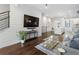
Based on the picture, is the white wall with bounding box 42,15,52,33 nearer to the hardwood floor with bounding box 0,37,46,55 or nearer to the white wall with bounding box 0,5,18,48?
the hardwood floor with bounding box 0,37,46,55

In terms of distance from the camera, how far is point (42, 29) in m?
1.64

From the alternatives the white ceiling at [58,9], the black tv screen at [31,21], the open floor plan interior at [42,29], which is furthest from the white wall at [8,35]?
the white ceiling at [58,9]

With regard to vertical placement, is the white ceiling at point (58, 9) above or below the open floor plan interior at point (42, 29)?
above

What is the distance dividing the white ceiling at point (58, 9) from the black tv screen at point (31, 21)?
0.20 m

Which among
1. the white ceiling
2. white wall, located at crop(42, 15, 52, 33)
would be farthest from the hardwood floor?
the white ceiling

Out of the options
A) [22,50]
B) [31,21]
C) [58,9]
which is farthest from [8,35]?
[58,9]

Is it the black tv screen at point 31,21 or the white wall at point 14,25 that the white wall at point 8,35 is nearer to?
the white wall at point 14,25

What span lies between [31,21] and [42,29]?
28 cm

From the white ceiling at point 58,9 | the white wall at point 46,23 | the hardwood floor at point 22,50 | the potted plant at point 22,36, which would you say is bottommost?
the hardwood floor at point 22,50

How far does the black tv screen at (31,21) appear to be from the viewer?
1603 mm

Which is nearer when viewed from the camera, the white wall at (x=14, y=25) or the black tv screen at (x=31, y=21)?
the white wall at (x=14, y=25)

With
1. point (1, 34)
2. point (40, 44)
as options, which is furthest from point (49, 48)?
point (1, 34)

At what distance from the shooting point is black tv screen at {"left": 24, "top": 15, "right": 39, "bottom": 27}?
1603 millimetres

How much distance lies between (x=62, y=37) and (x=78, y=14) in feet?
1.62
